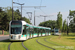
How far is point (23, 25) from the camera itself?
20.6 m

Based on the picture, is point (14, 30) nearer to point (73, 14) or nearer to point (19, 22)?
point (19, 22)

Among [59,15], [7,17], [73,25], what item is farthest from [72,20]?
[7,17]

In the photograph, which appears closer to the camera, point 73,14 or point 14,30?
point 14,30

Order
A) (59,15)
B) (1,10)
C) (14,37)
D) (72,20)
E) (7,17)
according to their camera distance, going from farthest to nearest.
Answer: (1,10) → (7,17) → (72,20) → (59,15) → (14,37)

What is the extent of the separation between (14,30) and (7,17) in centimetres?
4470

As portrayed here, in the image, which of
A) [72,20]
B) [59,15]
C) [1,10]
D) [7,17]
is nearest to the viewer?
[59,15]

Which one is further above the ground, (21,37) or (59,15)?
(59,15)

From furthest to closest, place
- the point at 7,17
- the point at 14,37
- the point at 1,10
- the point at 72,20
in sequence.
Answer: the point at 1,10 < the point at 7,17 < the point at 72,20 < the point at 14,37

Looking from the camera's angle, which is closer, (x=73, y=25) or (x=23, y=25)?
(x=23, y=25)

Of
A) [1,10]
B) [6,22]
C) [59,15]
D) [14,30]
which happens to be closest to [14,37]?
[14,30]

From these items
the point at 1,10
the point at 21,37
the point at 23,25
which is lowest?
the point at 21,37

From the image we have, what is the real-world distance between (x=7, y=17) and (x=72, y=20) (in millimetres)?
25581

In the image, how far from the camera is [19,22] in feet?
66.8

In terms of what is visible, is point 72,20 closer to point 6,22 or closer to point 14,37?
point 6,22
